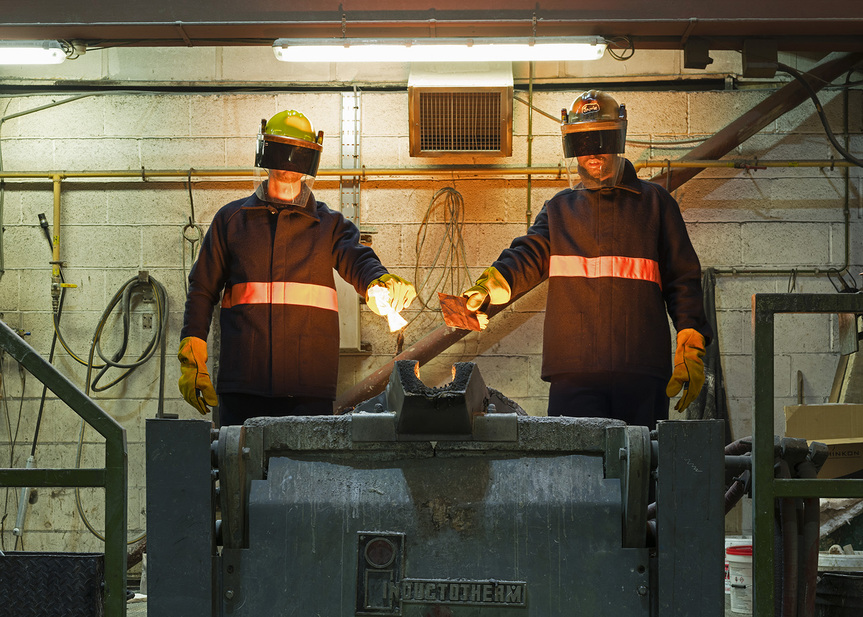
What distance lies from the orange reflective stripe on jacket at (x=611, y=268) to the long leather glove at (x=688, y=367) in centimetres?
30

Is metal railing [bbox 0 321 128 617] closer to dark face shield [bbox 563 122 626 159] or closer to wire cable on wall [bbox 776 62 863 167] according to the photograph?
dark face shield [bbox 563 122 626 159]

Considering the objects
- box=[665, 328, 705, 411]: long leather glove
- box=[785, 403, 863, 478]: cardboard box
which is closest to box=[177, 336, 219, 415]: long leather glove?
box=[665, 328, 705, 411]: long leather glove

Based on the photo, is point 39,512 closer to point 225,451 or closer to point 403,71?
point 403,71

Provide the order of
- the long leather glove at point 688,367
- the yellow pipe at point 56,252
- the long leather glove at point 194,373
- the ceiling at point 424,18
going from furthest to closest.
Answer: the yellow pipe at point 56,252 → the ceiling at point 424,18 → the long leather glove at point 194,373 → the long leather glove at point 688,367

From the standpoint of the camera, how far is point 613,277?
136 inches

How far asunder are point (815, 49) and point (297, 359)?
339 centimetres

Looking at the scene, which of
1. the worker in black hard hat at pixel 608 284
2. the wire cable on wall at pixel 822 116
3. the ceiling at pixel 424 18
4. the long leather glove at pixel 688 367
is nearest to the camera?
the long leather glove at pixel 688 367

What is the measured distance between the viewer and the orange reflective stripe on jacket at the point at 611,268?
347cm

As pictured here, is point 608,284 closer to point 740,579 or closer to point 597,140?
point 597,140

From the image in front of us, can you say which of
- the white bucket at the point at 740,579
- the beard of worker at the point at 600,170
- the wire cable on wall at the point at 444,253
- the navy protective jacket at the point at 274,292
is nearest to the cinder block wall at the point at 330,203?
the wire cable on wall at the point at 444,253

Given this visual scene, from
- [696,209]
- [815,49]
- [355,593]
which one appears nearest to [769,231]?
[696,209]

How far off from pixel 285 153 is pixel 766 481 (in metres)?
2.51

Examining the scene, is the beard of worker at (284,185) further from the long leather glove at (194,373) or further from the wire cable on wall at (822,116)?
the wire cable on wall at (822,116)

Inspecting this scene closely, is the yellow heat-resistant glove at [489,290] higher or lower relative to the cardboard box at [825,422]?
higher
